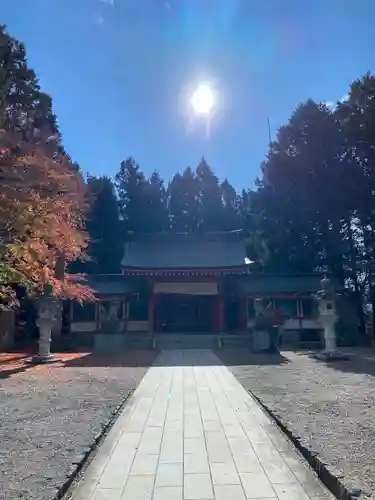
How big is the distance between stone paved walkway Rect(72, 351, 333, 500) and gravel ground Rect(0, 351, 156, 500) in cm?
29

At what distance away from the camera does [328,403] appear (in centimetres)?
623

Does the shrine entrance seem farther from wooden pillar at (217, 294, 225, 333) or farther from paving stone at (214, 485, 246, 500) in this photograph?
paving stone at (214, 485, 246, 500)

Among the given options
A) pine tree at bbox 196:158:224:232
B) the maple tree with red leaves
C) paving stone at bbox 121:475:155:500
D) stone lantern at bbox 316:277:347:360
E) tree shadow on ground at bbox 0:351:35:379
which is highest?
pine tree at bbox 196:158:224:232

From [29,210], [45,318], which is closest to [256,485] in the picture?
[29,210]

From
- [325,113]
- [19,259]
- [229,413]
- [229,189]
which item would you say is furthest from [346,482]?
[229,189]

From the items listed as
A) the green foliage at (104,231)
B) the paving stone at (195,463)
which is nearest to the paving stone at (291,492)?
the paving stone at (195,463)

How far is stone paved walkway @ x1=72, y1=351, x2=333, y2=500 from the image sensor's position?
10.3 feet

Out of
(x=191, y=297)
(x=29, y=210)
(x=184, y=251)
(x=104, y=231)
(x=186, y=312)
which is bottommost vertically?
(x=186, y=312)

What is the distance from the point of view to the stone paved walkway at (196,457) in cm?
314

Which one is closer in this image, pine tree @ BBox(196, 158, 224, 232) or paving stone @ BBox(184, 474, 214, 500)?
paving stone @ BBox(184, 474, 214, 500)

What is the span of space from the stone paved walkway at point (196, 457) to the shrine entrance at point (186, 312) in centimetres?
1663

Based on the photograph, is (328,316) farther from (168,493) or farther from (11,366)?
Answer: (168,493)

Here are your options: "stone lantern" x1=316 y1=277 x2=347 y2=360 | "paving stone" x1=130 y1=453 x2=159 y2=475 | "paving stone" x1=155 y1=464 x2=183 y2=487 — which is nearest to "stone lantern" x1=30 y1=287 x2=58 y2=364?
"stone lantern" x1=316 y1=277 x2=347 y2=360

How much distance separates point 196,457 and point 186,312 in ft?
66.5
